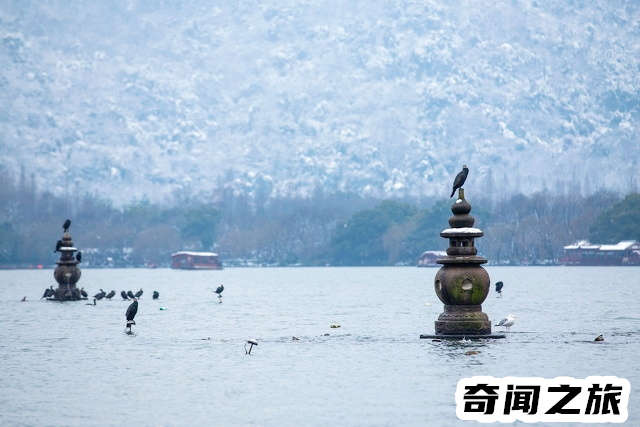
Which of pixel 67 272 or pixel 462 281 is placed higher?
pixel 67 272

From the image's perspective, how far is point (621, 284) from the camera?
14088cm

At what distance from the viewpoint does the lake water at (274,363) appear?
127 ft

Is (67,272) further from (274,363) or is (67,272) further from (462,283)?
(462,283)

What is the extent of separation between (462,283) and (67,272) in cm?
4555

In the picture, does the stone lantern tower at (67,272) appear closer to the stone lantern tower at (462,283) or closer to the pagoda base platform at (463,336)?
the pagoda base platform at (463,336)

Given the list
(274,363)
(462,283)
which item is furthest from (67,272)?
(462,283)

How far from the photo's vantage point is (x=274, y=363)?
50.6 meters

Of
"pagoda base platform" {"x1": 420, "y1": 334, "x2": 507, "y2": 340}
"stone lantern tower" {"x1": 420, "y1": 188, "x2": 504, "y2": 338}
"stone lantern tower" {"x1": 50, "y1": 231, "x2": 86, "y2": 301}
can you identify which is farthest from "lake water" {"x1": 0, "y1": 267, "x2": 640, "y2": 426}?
"stone lantern tower" {"x1": 50, "y1": 231, "x2": 86, "y2": 301}

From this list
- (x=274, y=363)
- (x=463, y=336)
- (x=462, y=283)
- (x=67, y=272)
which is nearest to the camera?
(x=274, y=363)

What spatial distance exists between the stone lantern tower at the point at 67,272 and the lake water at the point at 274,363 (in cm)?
385

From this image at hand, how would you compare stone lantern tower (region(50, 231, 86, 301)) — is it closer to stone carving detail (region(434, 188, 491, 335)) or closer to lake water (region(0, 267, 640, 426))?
lake water (region(0, 267, 640, 426))

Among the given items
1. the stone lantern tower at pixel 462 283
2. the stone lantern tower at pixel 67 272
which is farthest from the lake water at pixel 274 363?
the stone lantern tower at pixel 67 272

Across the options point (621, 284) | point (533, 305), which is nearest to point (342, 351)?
point (533, 305)

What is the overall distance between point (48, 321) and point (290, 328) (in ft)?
49.8
